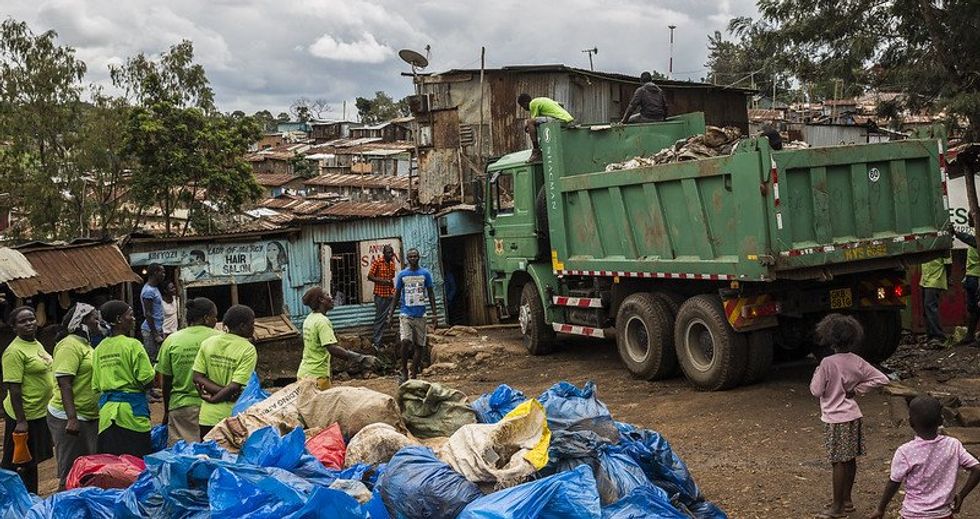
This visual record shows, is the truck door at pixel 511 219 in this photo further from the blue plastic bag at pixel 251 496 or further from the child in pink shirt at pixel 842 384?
the blue plastic bag at pixel 251 496

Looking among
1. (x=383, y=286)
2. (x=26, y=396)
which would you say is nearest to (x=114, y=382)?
(x=26, y=396)

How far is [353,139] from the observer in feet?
131

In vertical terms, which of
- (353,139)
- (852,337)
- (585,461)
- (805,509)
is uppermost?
(353,139)

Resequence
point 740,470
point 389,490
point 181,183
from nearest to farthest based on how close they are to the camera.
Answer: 1. point 389,490
2. point 740,470
3. point 181,183

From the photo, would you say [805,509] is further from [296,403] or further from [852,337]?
[296,403]

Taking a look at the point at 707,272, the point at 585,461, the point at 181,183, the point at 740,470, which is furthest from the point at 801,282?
the point at 181,183

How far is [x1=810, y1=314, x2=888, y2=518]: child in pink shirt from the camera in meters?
4.98

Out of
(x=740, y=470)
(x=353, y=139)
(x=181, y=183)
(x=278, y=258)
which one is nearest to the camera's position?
(x=740, y=470)

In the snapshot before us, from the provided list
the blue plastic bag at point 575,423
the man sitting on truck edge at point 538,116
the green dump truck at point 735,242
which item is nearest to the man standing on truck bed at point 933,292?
the green dump truck at point 735,242

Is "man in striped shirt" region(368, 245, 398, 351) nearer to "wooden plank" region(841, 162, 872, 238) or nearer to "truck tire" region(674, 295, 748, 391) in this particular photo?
"truck tire" region(674, 295, 748, 391)

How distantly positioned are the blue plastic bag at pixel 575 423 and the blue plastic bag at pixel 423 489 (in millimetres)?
711

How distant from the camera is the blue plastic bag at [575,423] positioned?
4.88 m

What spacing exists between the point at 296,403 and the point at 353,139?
115 ft

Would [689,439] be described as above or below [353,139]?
below
